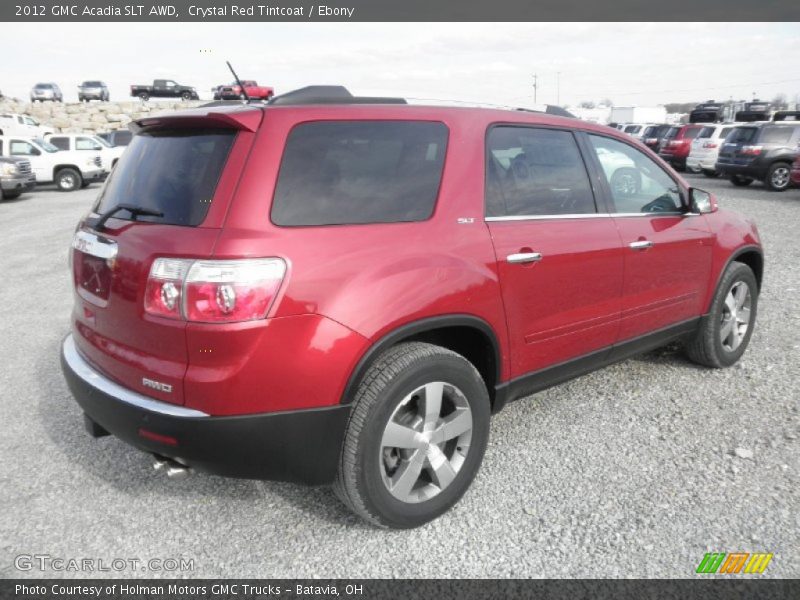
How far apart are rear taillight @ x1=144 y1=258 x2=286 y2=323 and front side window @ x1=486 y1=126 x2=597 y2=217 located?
1151mm

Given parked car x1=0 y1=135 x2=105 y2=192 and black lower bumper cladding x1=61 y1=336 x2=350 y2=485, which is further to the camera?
parked car x1=0 y1=135 x2=105 y2=192

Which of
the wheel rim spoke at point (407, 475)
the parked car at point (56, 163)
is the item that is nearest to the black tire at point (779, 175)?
the wheel rim spoke at point (407, 475)

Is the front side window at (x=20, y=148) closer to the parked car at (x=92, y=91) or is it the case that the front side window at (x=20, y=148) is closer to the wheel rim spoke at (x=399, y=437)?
the wheel rim spoke at (x=399, y=437)

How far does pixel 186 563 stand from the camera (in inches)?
101

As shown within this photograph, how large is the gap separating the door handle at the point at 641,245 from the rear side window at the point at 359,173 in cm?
135

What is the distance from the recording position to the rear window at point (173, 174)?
238 cm

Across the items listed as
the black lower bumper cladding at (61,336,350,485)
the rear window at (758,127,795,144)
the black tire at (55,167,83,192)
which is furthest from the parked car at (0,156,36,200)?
the rear window at (758,127,795,144)

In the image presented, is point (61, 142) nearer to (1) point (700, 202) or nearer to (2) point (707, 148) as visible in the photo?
(2) point (707, 148)

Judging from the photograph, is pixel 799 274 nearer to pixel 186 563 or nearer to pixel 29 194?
pixel 186 563

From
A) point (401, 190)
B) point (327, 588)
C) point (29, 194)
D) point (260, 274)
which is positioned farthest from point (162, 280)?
point (29, 194)

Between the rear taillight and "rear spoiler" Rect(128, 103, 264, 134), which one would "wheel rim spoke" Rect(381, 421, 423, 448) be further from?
"rear spoiler" Rect(128, 103, 264, 134)

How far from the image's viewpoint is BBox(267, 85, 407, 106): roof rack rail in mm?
2594

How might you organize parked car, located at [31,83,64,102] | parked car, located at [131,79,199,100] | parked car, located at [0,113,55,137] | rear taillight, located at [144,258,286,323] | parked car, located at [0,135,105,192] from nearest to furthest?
rear taillight, located at [144,258,286,323], parked car, located at [0,135,105,192], parked car, located at [0,113,55,137], parked car, located at [31,83,64,102], parked car, located at [131,79,199,100]

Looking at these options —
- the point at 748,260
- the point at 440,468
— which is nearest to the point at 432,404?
the point at 440,468
